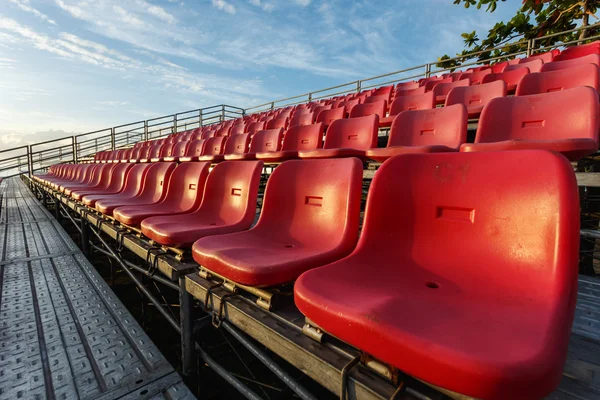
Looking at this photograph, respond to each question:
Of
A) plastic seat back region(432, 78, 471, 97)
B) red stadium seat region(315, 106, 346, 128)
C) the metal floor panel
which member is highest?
plastic seat back region(432, 78, 471, 97)

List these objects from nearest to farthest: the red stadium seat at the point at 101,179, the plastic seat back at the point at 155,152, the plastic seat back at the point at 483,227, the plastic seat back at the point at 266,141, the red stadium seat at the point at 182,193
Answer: the plastic seat back at the point at 483,227 < the red stadium seat at the point at 182,193 < the plastic seat back at the point at 266,141 < the red stadium seat at the point at 101,179 < the plastic seat back at the point at 155,152

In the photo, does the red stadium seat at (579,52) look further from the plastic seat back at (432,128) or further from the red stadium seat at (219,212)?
the red stadium seat at (219,212)

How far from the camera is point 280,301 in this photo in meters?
1.12

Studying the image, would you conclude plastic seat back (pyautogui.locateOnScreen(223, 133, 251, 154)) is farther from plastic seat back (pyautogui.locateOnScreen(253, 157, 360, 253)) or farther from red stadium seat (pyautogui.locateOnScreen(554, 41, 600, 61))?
red stadium seat (pyautogui.locateOnScreen(554, 41, 600, 61))

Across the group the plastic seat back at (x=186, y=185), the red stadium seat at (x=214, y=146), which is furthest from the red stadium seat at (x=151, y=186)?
the red stadium seat at (x=214, y=146)

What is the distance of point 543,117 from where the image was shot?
1.91 metres

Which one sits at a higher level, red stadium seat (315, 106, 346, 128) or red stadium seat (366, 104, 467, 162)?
red stadium seat (315, 106, 346, 128)

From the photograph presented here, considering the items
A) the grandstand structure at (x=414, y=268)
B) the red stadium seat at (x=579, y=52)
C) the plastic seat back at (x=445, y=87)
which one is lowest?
the grandstand structure at (x=414, y=268)

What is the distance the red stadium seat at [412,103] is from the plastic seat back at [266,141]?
48.5 inches

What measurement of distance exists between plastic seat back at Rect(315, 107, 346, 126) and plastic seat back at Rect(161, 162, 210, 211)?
2.20 meters

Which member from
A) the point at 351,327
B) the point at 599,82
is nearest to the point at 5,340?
the point at 351,327

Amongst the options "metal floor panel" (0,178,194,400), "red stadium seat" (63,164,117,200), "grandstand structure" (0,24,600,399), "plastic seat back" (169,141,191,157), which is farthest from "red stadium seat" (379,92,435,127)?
"red stadium seat" (63,164,117,200)

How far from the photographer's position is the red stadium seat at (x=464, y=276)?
1.72 feet

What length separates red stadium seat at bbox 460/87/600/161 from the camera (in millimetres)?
1725
